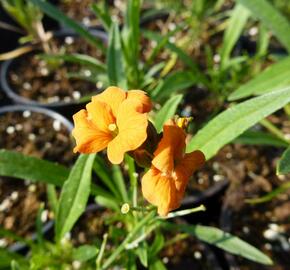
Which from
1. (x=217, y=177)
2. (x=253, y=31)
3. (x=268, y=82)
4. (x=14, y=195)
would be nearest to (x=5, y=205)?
(x=14, y=195)

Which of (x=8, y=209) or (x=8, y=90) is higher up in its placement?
(x=8, y=90)

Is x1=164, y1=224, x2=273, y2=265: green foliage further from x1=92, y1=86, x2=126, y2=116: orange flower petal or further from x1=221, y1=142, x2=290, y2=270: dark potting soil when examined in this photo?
x1=92, y1=86, x2=126, y2=116: orange flower petal

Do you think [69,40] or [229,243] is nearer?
[229,243]

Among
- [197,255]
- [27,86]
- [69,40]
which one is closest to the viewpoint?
[197,255]

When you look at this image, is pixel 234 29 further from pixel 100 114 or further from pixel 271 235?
pixel 100 114

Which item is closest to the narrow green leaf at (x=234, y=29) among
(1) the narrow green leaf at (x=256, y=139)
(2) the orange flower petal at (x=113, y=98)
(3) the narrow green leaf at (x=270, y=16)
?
(3) the narrow green leaf at (x=270, y=16)

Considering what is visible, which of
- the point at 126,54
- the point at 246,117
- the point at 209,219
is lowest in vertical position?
the point at 209,219

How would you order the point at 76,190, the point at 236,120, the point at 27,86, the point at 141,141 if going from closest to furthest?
the point at 141,141, the point at 236,120, the point at 76,190, the point at 27,86

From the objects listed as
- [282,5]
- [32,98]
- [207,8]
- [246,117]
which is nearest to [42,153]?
[32,98]

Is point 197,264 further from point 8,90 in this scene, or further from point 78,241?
point 8,90
